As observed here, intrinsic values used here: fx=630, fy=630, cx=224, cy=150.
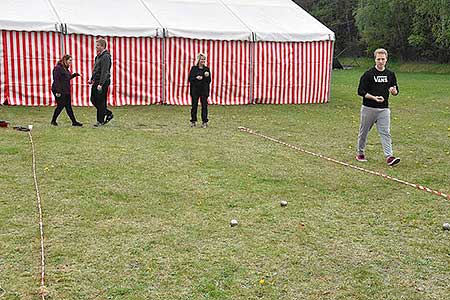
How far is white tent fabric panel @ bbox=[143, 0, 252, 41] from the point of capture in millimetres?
16391

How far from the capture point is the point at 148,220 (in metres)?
5.89

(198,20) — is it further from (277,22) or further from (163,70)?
(277,22)

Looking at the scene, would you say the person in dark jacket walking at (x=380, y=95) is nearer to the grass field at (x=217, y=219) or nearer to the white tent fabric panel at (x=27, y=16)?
the grass field at (x=217, y=219)

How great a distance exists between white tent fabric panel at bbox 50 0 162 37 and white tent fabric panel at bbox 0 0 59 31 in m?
0.30

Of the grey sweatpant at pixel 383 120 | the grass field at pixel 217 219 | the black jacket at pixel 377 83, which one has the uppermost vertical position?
the black jacket at pixel 377 83

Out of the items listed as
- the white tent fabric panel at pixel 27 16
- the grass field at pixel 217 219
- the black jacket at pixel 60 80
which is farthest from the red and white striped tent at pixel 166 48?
the grass field at pixel 217 219

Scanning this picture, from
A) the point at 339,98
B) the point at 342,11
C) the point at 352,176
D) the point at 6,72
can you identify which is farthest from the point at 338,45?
the point at 352,176

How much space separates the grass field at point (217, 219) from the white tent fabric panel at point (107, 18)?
5.26 m

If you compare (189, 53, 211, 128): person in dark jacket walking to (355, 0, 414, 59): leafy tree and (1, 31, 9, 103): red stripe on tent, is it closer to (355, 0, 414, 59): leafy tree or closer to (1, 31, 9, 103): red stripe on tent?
(1, 31, 9, 103): red stripe on tent

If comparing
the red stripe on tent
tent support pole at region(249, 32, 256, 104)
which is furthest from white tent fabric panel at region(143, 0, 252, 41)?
the red stripe on tent

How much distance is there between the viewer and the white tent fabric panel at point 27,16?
14758 mm

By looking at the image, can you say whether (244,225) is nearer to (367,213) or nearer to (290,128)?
(367,213)

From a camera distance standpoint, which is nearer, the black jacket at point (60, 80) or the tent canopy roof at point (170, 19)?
the black jacket at point (60, 80)

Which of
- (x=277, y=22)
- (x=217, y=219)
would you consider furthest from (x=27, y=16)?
(x=217, y=219)
